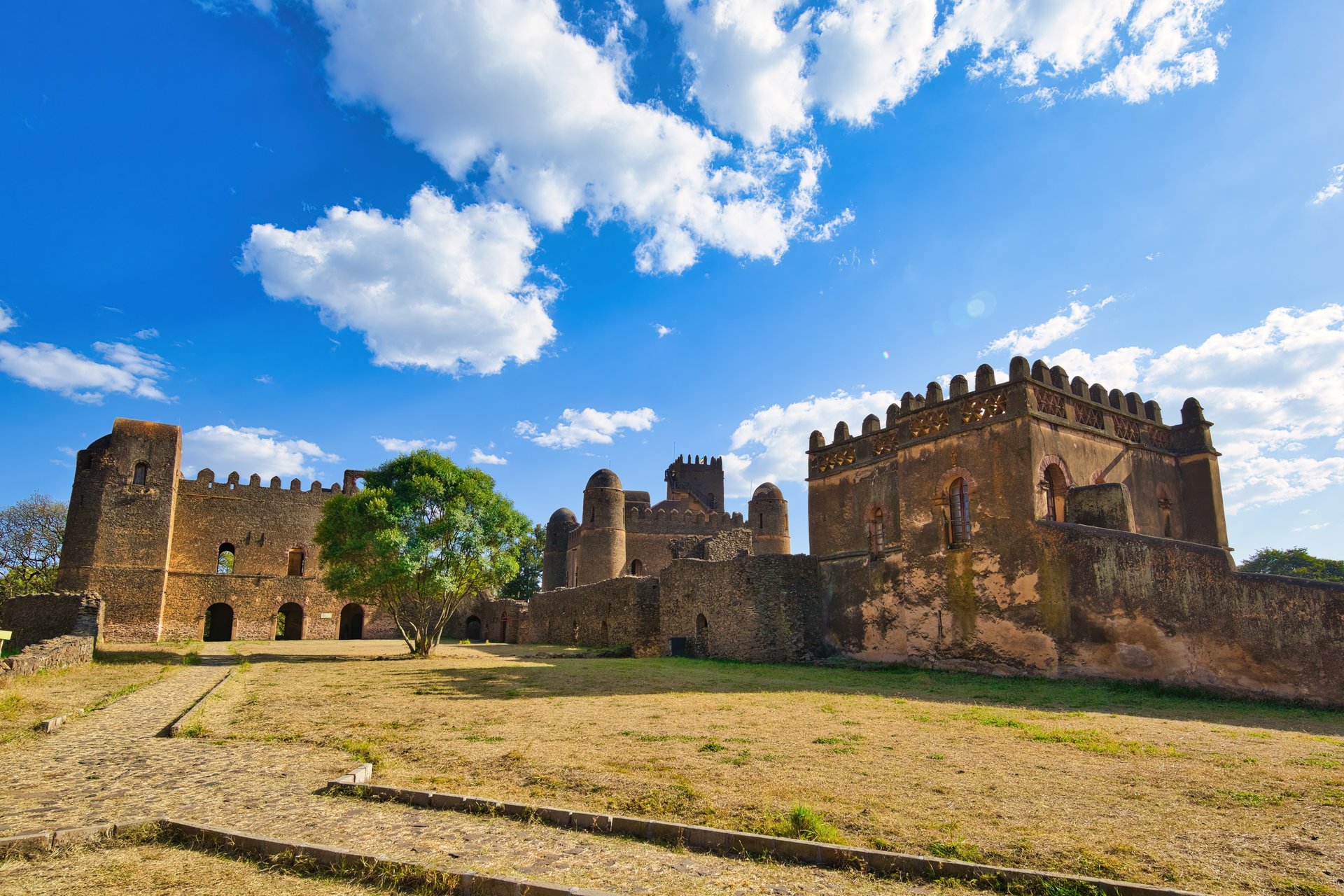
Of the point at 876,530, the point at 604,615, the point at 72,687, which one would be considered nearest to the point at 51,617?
the point at 72,687

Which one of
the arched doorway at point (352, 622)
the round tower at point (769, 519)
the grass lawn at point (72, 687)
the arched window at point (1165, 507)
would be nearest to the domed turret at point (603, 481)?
the round tower at point (769, 519)

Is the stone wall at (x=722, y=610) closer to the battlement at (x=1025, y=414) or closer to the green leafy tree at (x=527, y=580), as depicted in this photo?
the battlement at (x=1025, y=414)

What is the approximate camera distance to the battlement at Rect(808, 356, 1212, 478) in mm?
17000

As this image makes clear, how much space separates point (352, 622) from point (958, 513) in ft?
119

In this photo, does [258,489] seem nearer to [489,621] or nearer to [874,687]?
[489,621]

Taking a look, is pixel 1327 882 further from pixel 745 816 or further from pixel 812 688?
pixel 812 688

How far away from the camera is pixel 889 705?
1166cm

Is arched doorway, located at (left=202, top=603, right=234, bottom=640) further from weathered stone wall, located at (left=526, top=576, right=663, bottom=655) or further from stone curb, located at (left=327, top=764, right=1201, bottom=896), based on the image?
stone curb, located at (left=327, top=764, right=1201, bottom=896)

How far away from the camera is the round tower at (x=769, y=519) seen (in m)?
42.2

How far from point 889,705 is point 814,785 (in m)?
5.99

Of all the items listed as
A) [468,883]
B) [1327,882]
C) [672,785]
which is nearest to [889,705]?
[672,785]

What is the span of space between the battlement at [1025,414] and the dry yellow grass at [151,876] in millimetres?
16031

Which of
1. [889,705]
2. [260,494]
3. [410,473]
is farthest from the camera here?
[260,494]

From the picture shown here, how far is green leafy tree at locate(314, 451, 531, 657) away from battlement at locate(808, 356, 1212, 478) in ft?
36.7
